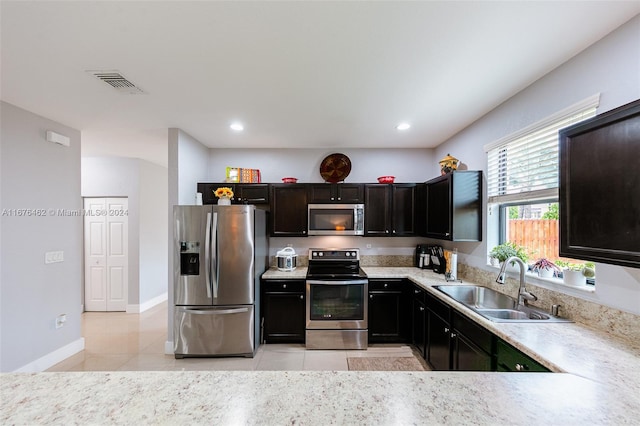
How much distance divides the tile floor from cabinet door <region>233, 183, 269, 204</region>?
77.3 inches

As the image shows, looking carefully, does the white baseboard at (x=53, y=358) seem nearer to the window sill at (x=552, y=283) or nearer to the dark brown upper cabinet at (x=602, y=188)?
the dark brown upper cabinet at (x=602, y=188)

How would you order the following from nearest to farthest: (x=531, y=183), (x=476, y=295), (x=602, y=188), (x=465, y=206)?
(x=602, y=188)
(x=531, y=183)
(x=476, y=295)
(x=465, y=206)

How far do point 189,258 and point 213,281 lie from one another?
38 centimetres

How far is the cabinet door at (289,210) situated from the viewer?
147 inches

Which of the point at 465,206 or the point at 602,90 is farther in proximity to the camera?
the point at 465,206

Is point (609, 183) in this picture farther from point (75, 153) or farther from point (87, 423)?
point (75, 153)

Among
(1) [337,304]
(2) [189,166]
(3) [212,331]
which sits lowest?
(3) [212,331]

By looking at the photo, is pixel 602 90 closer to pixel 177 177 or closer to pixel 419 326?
pixel 419 326

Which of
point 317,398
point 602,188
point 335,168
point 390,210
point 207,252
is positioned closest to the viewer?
point 317,398

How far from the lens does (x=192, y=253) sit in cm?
298

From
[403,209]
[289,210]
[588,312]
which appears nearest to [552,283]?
[588,312]

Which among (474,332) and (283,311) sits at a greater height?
(474,332)

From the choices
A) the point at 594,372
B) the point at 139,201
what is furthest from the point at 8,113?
the point at 594,372

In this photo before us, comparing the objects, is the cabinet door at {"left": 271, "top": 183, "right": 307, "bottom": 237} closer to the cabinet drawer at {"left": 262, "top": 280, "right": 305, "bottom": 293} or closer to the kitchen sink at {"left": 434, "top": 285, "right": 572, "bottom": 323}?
the cabinet drawer at {"left": 262, "top": 280, "right": 305, "bottom": 293}
